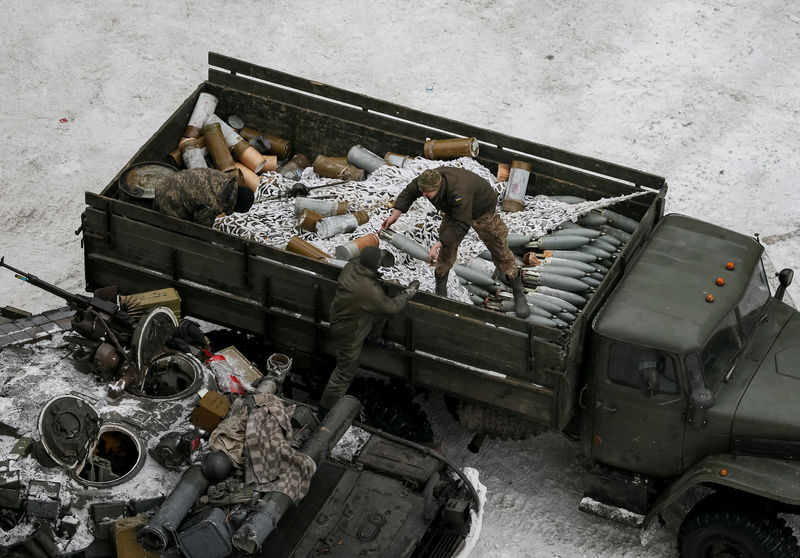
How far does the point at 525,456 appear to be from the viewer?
36.1 ft

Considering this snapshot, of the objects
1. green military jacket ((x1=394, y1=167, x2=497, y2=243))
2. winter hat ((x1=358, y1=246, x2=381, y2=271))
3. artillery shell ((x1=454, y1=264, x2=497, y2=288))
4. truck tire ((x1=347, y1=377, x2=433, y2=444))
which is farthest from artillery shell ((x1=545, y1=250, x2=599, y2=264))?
winter hat ((x1=358, y1=246, x2=381, y2=271))

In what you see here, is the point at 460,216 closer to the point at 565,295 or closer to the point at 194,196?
the point at 565,295

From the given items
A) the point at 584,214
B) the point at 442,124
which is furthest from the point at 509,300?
the point at 442,124

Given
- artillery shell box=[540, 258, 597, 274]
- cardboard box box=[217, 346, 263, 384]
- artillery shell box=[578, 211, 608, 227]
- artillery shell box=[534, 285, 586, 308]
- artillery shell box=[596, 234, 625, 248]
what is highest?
artillery shell box=[578, 211, 608, 227]

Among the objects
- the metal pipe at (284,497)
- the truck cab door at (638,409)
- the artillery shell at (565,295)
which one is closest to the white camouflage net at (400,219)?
the artillery shell at (565,295)

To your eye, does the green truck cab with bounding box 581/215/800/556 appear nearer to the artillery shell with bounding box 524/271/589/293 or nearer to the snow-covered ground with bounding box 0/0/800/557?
the artillery shell with bounding box 524/271/589/293

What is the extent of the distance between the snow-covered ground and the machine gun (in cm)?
241

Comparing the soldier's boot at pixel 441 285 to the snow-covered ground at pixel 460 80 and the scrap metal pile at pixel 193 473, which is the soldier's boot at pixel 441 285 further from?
the snow-covered ground at pixel 460 80

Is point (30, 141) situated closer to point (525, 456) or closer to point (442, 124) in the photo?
point (442, 124)

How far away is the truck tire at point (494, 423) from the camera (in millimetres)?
10367

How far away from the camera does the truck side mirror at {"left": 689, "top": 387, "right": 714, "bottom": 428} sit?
9055 millimetres

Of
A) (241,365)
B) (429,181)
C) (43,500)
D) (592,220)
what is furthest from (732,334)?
(43,500)

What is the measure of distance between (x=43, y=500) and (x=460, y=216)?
411 cm

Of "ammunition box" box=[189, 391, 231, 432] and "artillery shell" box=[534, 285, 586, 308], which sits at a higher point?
"artillery shell" box=[534, 285, 586, 308]
